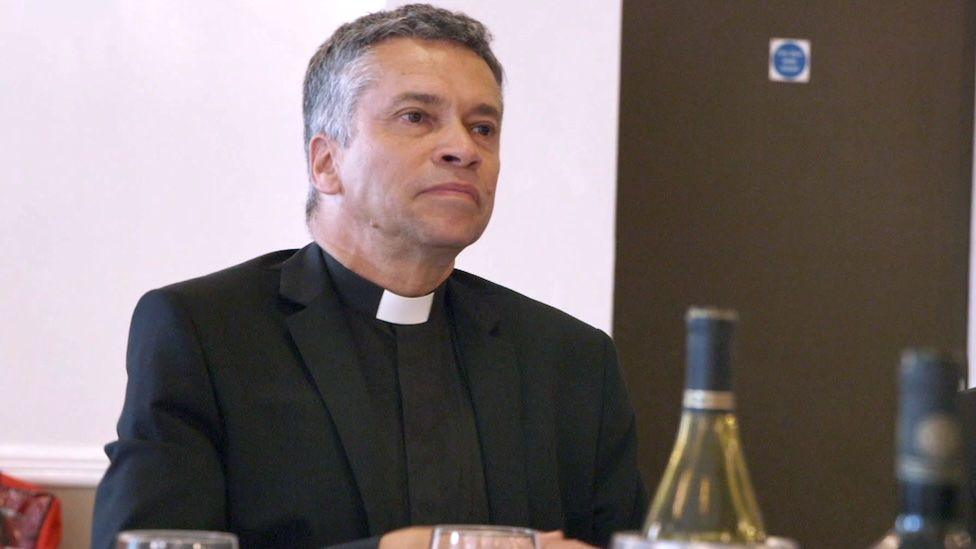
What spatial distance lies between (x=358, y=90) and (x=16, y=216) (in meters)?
1.44

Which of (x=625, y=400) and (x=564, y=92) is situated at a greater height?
(x=564, y=92)

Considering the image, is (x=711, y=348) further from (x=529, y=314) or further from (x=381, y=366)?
(x=529, y=314)

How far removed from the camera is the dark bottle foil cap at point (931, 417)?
65cm

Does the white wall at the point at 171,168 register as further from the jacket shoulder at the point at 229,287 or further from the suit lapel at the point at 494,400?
the jacket shoulder at the point at 229,287

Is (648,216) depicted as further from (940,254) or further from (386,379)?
(386,379)

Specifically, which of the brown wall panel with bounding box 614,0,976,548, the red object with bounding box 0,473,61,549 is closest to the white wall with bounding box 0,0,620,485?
the red object with bounding box 0,473,61,549

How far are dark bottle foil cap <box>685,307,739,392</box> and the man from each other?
1.02 meters

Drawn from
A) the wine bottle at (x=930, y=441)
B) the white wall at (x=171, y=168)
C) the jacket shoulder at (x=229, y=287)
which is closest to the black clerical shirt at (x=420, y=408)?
the jacket shoulder at (x=229, y=287)

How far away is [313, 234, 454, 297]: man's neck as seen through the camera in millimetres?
2086

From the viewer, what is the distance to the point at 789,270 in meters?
3.61

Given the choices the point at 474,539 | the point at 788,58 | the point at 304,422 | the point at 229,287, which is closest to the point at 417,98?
the point at 229,287

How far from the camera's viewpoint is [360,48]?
2.09 m

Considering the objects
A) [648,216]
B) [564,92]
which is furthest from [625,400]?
[648,216]

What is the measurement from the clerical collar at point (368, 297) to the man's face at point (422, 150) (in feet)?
0.22
